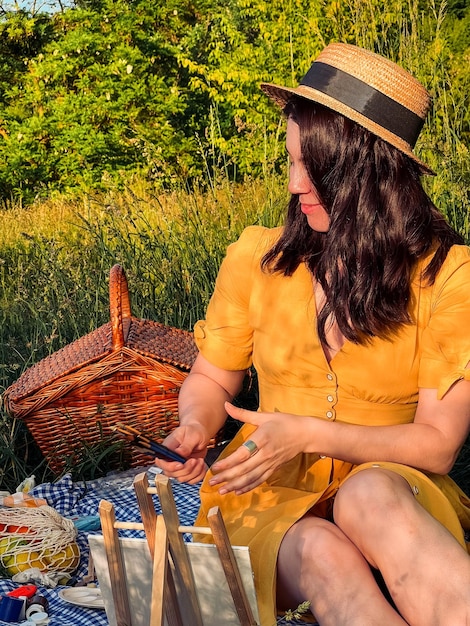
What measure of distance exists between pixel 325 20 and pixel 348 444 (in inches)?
257

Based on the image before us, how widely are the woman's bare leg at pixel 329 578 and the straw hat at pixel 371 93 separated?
3.02ft

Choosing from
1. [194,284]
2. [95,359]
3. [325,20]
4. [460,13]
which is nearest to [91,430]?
[95,359]

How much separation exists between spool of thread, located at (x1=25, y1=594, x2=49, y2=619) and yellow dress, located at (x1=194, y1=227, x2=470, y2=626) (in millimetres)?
490

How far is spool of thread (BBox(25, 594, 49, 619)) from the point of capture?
2.54 m

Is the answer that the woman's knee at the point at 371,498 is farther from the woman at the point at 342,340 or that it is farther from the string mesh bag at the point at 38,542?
the string mesh bag at the point at 38,542

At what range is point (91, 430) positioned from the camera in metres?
3.59

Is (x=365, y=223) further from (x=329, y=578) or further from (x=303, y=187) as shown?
(x=329, y=578)

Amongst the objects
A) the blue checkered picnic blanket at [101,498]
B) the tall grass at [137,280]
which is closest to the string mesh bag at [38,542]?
the blue checkered picnic blanket at [101,498]

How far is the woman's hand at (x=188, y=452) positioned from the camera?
7.02ft

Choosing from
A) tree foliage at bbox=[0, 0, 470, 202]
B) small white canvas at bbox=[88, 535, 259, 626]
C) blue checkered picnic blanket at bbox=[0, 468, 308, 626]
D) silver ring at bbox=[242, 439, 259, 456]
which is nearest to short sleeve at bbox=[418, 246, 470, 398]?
silver ring at bbox=[242, 439, 259, 456]

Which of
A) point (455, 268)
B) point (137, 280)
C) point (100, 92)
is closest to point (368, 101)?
point (455, 268)

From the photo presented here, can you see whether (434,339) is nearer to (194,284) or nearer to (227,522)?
(227,522)

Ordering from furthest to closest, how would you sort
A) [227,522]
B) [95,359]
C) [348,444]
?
[95,359] → [227,522] → [348,444]

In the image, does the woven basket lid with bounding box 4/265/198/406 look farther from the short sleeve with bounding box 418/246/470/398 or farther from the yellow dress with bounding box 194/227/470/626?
the short sleeve with bounding box 418/246/470/398
